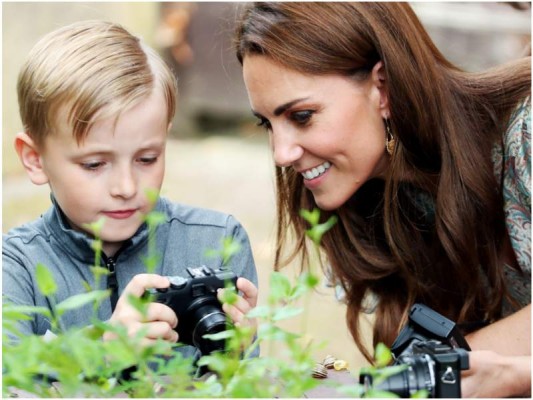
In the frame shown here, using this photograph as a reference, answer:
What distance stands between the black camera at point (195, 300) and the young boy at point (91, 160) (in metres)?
0.29

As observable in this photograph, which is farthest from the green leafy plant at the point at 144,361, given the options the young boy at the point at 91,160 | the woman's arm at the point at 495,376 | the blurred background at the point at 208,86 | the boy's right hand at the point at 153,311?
the blurred background at the point at 208,86

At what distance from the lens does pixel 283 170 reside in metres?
2.39

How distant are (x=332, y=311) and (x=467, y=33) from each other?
116 inches

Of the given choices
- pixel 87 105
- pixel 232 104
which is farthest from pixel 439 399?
pixel 232 104

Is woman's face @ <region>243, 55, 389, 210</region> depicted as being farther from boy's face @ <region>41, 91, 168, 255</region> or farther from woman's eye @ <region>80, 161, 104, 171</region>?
woman's eye @ <region>80, 161, 104, 171</region>

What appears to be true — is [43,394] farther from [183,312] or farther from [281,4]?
[281,4]

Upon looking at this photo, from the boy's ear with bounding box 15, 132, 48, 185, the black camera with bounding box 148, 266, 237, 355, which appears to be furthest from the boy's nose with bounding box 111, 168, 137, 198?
the black camera with bounding box 148, 266, 237, 355

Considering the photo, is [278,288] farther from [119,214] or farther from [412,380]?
[119,214]

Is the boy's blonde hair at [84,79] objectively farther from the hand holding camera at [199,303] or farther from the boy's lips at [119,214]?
the hand holding camera at [199,303]

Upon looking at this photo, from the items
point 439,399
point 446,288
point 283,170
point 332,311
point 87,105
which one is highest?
point 87,105

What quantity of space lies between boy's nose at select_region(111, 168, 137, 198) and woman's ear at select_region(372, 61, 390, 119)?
0.64 metres

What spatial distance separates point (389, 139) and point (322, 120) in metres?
0.22

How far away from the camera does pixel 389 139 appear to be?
7.08 feet

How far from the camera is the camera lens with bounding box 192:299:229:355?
1.42 meters
